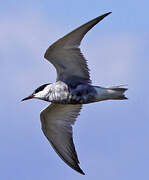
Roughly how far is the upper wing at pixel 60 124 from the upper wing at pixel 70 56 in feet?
3.56

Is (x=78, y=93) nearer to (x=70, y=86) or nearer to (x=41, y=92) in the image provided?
(x=70, y=86)

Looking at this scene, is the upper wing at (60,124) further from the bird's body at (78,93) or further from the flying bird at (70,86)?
the bird's body at (78,93)

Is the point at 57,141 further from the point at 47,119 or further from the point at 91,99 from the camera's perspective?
the point at 91,99

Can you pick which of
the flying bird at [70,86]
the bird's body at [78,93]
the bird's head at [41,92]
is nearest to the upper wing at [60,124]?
the flying bird at [70,86]

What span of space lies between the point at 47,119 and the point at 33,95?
2.72ft

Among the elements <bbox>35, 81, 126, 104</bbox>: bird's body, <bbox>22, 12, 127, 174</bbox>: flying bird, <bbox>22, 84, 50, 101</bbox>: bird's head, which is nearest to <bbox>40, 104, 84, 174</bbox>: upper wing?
<bbox>22, 12, 127, 174</bbox>: flying bird

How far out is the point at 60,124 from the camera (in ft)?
44.3

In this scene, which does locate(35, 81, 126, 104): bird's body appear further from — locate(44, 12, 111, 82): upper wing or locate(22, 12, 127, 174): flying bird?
locate(44, 12, 111, 82): upper wing

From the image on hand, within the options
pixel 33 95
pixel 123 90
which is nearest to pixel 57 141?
pixel 33 95

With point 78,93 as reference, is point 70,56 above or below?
above

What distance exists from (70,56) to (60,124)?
181 cm

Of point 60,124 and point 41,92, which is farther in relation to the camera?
point 60,124

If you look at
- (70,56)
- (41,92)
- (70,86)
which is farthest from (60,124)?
(70,56)

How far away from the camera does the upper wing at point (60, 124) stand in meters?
13.2
